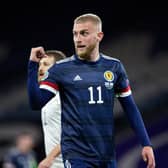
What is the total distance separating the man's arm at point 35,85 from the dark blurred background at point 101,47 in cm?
700

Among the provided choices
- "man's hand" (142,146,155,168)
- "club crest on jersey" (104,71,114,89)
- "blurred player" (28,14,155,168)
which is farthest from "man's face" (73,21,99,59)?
"man's hand" (142,146,155,168)

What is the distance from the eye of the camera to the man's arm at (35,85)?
19.4ft

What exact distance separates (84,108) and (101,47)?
734 cm

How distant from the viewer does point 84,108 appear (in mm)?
6016

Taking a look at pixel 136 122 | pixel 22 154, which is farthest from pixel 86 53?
pixel 22 154

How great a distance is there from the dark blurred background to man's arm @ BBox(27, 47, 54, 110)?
A: 23.0 feet

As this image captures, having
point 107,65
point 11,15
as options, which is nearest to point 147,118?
point 11,15

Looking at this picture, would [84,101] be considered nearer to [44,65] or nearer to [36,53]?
[36,53]

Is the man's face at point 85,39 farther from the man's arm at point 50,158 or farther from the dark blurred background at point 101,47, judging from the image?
the dark blurred background at point 101,47

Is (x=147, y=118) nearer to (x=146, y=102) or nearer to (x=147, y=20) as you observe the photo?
(x=146, y=102)

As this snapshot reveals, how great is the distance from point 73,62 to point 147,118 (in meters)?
6.96

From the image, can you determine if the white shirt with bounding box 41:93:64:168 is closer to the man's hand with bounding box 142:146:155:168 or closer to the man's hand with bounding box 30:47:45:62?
the man's hand with bounding box 142:146:155:168

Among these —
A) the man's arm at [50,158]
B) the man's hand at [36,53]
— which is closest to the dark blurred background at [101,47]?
the man's arm at [50,158]

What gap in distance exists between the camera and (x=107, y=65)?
620 centimetres
